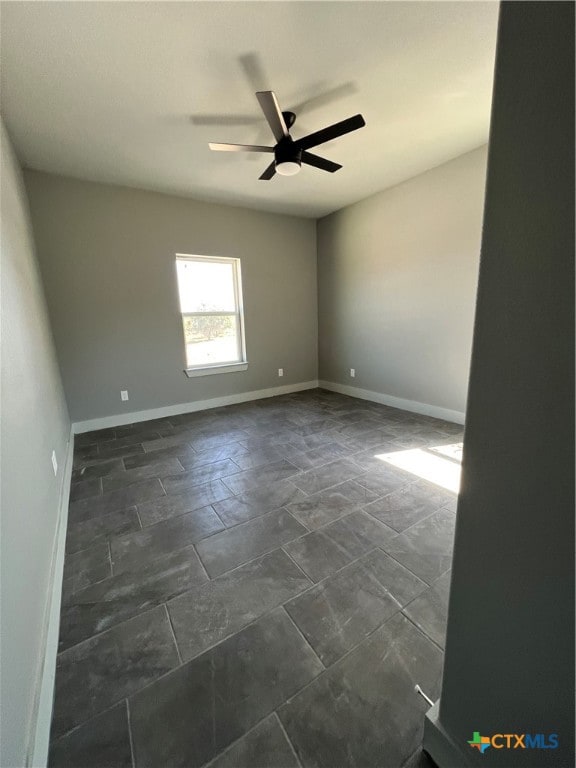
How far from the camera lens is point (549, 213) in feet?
1.54

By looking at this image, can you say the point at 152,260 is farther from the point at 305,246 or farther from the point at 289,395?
the point at 289,395

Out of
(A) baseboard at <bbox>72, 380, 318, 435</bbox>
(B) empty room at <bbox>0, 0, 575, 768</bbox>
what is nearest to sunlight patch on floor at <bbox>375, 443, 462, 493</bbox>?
(B) empty room at <bbox>0, 0, 575, 768</bbox>

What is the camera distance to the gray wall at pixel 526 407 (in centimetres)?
46

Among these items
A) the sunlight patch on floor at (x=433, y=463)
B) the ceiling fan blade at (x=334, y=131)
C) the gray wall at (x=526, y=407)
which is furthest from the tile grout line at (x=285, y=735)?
the ceiling fan blade at (x=334, y=131)

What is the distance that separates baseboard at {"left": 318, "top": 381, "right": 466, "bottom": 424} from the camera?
3480mm

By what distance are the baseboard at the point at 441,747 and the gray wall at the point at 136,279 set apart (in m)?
3.78

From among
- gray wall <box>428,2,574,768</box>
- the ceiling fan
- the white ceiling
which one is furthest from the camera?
the ceiling fan

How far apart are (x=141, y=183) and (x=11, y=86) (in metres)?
1.44

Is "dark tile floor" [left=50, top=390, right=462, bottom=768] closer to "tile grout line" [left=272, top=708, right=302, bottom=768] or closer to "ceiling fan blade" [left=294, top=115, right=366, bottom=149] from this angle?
"tile grout line" [left=272, top=708, right=302, bottom=768]

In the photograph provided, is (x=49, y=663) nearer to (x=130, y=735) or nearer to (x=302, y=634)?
(x=130, y=735)

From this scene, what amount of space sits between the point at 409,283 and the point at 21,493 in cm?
392

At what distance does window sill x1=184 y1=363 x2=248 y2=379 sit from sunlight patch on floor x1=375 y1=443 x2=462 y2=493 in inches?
96.9

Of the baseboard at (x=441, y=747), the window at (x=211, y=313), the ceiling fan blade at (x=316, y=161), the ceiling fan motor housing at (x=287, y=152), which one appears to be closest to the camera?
the baseboard at (x=441, y=747)

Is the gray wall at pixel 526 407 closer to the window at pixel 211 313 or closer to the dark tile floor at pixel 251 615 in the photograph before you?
the dark tile floor at pixel 251 615
